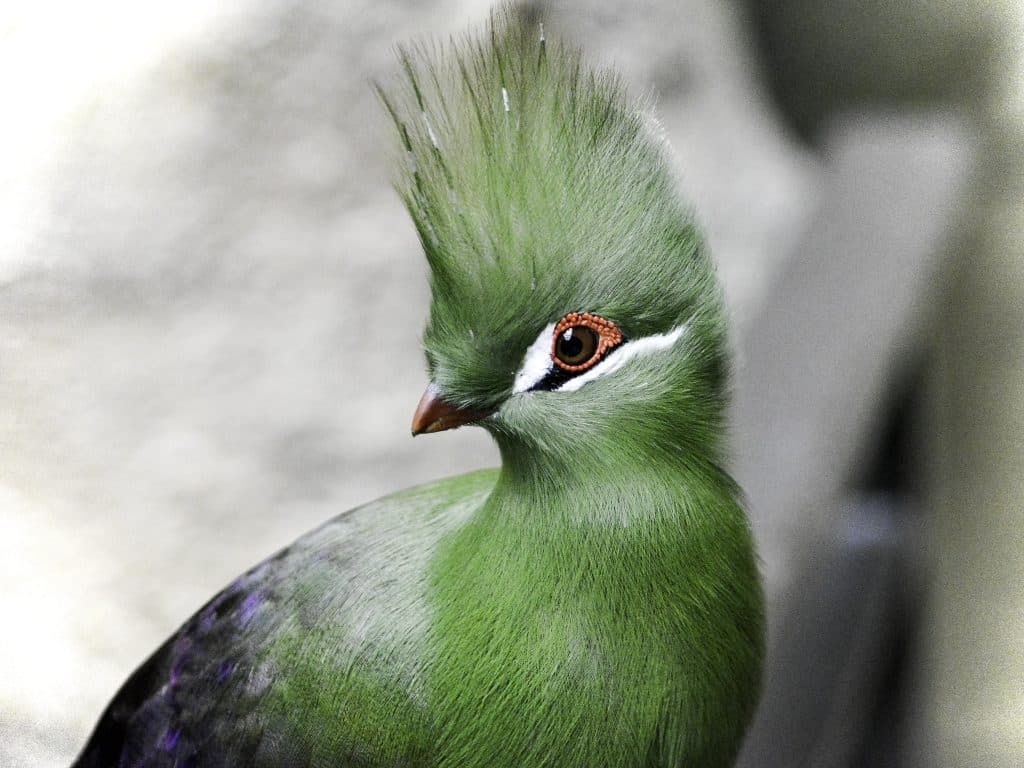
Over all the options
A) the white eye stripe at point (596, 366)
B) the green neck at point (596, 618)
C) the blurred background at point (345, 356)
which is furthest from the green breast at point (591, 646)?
the blurred background at point (345, 356)

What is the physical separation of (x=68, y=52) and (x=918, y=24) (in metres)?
1.43

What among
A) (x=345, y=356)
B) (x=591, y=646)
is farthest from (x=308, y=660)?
(x=345, y=356)

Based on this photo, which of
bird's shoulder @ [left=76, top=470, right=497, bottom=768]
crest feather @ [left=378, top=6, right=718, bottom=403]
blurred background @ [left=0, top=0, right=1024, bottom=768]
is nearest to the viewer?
crest feather @ [left=378, top=6, right=718, bottom=403]

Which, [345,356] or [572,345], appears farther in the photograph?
[345,356]

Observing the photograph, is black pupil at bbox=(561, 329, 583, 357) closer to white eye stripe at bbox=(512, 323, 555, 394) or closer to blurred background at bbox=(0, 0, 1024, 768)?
white eye stripe at bbox=(512, 323, 555, 394)

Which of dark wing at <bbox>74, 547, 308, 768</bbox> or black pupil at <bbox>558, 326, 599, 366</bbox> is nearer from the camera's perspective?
black pupil at <bbox>558, 326, 599, 366</bbox>

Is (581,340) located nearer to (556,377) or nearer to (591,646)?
(556,377)

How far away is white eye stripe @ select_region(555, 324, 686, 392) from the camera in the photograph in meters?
0.66

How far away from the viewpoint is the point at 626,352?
66 centimetres

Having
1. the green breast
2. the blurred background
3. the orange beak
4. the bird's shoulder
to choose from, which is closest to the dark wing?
the bird's shoulder

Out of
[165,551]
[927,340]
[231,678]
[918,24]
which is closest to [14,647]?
[165,551]

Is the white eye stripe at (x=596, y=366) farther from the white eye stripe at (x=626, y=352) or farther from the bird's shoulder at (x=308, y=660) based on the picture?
the bird's shoulder at (x=308, y=660)

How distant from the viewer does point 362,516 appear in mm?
945

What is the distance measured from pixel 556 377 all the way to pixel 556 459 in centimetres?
6
